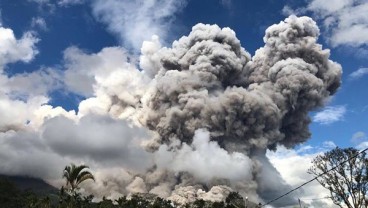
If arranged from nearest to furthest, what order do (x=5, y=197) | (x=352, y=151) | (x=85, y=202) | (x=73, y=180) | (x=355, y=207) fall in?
1. (x=73, y=180)
2. (x=355, y=207)
3. (x=352, y=151)
4. (x=5, y=197)
5. (x=85, y=202)

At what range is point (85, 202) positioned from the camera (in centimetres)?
9919

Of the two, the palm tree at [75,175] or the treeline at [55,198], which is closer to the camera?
the palm tree at [75,175]

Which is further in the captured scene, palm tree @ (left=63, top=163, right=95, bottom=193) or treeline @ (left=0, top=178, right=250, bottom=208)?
treeline @ (left=0, top=178, right=250, bottom=208)

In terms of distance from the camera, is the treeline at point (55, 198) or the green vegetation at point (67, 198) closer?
the green vegetation at point (67, 198)

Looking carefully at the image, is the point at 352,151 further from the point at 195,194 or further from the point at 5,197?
the point at 195,194

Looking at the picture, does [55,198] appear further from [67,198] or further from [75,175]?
[75,175]

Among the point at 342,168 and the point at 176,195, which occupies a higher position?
the point at 176,195

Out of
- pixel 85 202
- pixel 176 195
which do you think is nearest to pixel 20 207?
pixel 85 202

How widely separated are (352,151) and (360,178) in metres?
4.93

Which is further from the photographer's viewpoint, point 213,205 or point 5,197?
point 213,205

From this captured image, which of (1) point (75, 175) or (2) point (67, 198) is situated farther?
(2) point (67, 198)

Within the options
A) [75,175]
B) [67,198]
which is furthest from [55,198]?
[75,175]

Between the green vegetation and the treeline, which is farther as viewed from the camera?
the treeline

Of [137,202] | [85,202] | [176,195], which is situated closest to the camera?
[85,202]
